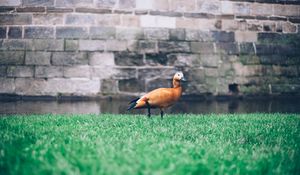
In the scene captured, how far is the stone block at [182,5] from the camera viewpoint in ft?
29.8

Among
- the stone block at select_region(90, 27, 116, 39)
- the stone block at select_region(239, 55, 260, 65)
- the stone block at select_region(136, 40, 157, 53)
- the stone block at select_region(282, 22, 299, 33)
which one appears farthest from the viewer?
the stone block at select_region(282, 22, 299, 33)

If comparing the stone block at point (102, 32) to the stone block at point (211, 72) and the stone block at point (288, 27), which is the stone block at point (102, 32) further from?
the stone block at point (288, 27)

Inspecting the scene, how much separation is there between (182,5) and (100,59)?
2.75 metres

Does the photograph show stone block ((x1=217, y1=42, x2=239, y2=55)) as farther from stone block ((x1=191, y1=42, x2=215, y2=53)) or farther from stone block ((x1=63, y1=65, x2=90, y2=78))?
stone block ((x1=63, y1=65, x2=90, y2=78))

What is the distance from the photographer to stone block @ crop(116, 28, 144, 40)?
8781mm

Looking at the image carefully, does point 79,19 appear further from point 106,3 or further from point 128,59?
point 128,59

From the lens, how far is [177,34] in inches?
360

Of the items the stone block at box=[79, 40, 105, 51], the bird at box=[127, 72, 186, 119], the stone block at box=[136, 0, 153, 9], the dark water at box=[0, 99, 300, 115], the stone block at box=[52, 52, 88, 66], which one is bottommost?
the dark water at box=[0, 99, 300, 115]

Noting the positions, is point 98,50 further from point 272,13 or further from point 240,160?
point 240,160

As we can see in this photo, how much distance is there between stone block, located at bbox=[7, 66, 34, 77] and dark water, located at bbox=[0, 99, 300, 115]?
3.08 feet

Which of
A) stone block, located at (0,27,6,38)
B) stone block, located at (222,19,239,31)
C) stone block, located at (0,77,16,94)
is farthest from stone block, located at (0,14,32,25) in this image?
stone block, located at (222,19,239,31)

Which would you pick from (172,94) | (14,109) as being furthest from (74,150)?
(14,109)

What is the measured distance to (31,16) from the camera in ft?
28.4

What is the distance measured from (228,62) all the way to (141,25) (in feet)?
8.88
